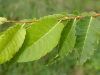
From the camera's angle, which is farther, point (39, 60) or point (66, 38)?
point (39, 60)

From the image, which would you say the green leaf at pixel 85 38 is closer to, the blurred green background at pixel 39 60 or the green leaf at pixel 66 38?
the green leaf at pixel 66 38

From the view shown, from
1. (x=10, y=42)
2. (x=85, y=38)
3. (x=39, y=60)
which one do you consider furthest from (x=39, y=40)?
(x=39, y=60)

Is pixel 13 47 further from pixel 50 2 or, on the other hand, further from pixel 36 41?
pixel 50 2

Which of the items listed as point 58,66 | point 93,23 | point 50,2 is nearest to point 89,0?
point 50,2

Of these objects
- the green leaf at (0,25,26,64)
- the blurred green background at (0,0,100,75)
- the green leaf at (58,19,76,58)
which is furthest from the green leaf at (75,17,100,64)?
the blurred green background at (0,0,100,75)

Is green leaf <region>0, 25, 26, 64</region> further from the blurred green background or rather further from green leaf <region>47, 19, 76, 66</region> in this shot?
the blurred green background

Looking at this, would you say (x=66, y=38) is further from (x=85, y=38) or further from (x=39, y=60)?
(x=39, y=60)
